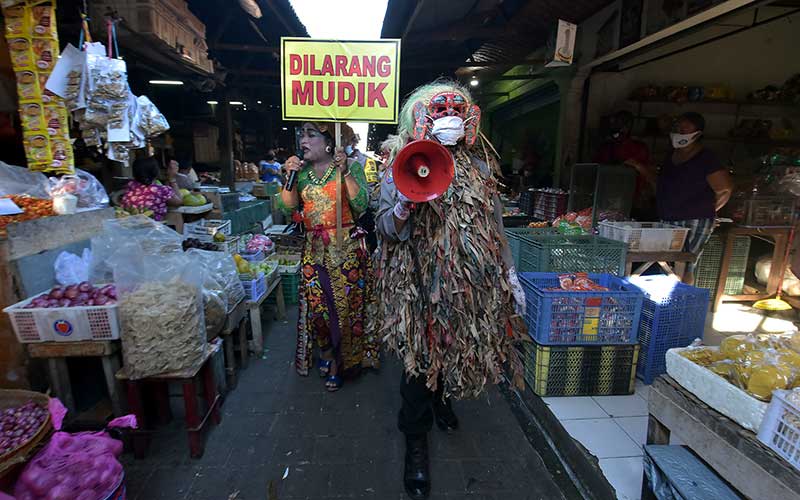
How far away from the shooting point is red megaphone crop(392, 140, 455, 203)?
1.86 meters

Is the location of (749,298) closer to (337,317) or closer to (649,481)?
(649,481)

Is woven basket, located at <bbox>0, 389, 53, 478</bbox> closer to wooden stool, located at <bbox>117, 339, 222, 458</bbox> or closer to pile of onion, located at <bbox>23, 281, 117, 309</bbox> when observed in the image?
wooden stool, located at <bbox>117, 339, 222, 458</bbox>

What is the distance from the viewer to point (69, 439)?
1928 mm

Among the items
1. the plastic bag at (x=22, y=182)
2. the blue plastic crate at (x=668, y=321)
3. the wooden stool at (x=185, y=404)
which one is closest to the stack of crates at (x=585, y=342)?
the blue plastic crate at (x=668, y=321)

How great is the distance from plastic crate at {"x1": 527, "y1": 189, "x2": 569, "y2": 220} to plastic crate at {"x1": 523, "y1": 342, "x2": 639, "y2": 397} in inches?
126

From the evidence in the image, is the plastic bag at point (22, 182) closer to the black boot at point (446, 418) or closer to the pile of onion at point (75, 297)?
the pile of onion at point (75, 297)

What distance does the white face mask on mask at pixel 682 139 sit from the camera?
12.6ft

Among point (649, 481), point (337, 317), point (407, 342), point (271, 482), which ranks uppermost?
point (407, 342)

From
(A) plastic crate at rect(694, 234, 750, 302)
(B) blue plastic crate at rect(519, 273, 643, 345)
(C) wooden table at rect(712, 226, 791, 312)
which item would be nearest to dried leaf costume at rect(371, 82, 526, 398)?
(B) blue plastic crate at rect(519, 273, 643, 345)

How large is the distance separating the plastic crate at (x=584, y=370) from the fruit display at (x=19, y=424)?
2.95 m

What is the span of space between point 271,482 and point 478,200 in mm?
1997

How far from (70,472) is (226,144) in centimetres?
861

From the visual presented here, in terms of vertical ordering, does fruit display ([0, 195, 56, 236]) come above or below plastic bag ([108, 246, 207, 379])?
above

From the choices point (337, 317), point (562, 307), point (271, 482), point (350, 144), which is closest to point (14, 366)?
point (271, 482)
